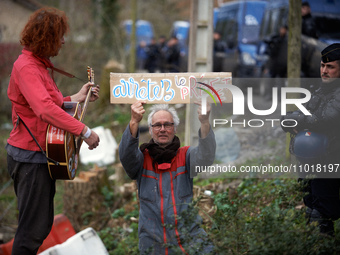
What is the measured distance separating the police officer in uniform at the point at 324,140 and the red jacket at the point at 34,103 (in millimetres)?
1827

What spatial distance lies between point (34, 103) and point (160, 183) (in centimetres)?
114

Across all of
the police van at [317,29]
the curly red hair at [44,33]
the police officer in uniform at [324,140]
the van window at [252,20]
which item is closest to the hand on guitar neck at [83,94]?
the curly red hair at [44,33]

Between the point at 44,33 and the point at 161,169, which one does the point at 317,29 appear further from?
the point at 44,33

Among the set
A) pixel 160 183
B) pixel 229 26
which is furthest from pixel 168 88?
pixel 229 26

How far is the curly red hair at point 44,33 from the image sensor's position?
358 cm

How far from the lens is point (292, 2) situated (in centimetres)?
588

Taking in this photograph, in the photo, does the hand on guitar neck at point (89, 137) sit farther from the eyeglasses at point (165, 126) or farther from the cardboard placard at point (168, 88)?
the eyeglasses at point (165, 126)

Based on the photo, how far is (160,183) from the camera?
12.5ft

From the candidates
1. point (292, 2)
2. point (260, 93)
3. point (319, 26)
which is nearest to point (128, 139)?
point (260, 93)

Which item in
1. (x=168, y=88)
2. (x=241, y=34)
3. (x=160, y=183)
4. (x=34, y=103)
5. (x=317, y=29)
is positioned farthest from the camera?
(x=241, y=34)

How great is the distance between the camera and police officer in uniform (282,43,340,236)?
393cm

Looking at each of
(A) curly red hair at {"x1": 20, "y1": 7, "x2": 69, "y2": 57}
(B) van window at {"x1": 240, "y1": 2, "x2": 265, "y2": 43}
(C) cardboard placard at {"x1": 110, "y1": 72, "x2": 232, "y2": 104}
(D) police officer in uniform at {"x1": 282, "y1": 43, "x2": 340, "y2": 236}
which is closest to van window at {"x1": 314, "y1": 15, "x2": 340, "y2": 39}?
(B) van window at {"x1": 240, "y1": 2, "x2": 265, "y2": 43}

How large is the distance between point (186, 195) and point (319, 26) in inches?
289

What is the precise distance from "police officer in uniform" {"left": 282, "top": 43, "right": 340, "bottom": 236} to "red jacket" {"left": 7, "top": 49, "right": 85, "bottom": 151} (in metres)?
1.83
